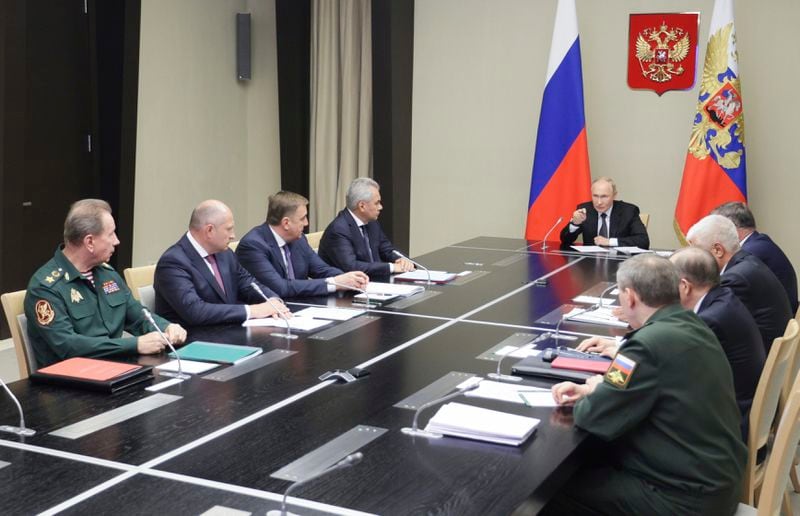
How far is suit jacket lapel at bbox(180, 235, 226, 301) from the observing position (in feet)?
13.8

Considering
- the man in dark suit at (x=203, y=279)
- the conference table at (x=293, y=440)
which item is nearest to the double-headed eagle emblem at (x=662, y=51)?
the conference table at (x=293, y=440)

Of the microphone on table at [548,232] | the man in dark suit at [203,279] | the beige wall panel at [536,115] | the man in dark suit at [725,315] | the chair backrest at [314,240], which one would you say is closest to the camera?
the man in dark suit at [725,315]

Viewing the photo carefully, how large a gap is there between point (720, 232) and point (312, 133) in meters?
5.26

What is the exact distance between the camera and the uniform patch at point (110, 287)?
3727 mm

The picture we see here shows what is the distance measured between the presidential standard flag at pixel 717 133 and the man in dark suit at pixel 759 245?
2262mm

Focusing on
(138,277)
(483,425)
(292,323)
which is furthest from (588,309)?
(138,277)

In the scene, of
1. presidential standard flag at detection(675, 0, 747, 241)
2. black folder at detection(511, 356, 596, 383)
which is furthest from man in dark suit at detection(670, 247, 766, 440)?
presidential standard flag at detection(675, 0, 747, 241)

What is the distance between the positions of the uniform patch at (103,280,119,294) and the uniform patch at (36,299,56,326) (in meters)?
0.28

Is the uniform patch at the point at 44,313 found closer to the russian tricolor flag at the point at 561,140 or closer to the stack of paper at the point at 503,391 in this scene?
the stack of paper at the point at 503,391

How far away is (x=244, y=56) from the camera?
8.65 metres

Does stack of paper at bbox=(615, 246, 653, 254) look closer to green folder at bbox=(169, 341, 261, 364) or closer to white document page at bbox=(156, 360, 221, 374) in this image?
green folder at bbox=(169, 341, 261, 364)

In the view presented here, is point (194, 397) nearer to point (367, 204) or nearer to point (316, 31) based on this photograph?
point (367, 204)

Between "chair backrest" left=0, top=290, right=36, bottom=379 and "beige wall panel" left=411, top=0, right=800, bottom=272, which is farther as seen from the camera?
"beige wall panel" left=411, top=0, right=800, bottom=272

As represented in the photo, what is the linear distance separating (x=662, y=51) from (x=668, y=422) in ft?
17.9
